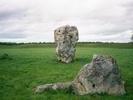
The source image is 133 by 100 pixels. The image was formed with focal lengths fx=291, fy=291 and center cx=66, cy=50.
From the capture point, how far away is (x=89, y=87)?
53.9ft

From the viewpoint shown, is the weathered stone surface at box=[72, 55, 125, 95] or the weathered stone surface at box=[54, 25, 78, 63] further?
the weathered stone surface at box=[54, 25, 78, 63]

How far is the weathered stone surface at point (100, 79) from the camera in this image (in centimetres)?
1639

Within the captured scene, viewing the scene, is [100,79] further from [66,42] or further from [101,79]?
[66,42]

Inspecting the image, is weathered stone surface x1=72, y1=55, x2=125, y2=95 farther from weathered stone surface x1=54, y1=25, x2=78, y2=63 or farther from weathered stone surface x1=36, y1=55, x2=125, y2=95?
weathered stone surface x1=54, y1=25, x2=78, y2=63

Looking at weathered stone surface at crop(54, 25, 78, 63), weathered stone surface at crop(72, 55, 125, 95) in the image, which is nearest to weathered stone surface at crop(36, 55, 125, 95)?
weathered stone surface at crop(72, 55, 125, 95)

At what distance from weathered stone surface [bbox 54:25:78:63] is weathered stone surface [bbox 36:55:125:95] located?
17.5 m

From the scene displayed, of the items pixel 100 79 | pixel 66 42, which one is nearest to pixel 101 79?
pixel 100 79

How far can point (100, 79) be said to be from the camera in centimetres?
1641

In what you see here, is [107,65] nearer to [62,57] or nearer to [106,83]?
[106,83]

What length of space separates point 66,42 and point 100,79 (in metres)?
19.7

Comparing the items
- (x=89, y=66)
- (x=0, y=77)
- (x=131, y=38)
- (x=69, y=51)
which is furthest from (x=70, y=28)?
(x=131, y=38)

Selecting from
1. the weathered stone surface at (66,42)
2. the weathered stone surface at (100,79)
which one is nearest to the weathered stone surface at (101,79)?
the weathered stone surface at (100,79)

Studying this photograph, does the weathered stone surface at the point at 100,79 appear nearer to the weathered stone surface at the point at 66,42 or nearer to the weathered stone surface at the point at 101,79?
the weathered stone surface at the point at 101,79

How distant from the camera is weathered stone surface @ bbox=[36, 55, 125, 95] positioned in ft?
53.8
